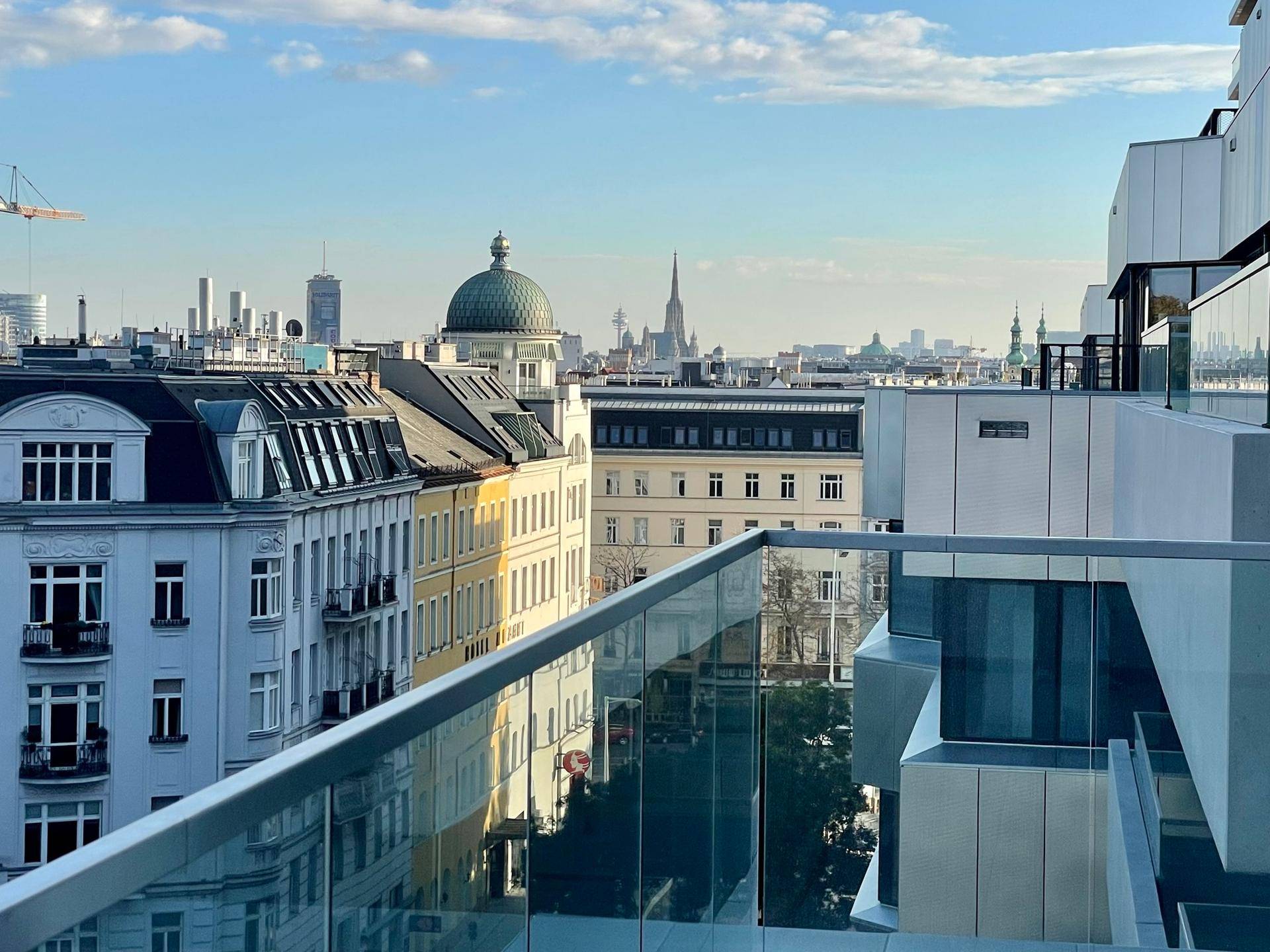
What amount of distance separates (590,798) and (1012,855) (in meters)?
2.02

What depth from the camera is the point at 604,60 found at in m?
49.9

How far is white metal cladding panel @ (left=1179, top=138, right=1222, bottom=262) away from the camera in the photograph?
18000mm

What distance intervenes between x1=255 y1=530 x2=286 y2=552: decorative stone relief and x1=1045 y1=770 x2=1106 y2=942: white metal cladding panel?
101 ft

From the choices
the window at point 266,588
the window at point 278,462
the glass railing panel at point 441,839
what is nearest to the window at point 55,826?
the window at point 266,588

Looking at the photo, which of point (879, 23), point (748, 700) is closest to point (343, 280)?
point (879, 23)

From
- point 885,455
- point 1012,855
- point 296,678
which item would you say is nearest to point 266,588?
point 296,678

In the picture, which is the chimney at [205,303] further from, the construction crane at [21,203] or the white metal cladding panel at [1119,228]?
the white metal cladding panel at [1119,228]

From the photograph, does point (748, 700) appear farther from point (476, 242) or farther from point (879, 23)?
point (476, 242)

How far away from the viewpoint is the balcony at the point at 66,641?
32500mm

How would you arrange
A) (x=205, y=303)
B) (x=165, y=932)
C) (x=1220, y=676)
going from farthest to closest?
1. (x=205, y=303)
2. (x=1220, y=676)
3. (x=165, y=932)

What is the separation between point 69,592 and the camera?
33.2m

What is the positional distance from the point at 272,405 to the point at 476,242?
6118 cm

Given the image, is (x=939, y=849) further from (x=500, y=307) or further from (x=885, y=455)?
(x=500, y=307)

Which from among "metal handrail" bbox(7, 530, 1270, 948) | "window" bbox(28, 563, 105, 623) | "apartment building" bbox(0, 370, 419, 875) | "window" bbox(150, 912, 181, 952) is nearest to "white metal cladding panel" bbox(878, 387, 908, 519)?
"apartment building" bbox(0, 370, 419, 875)
